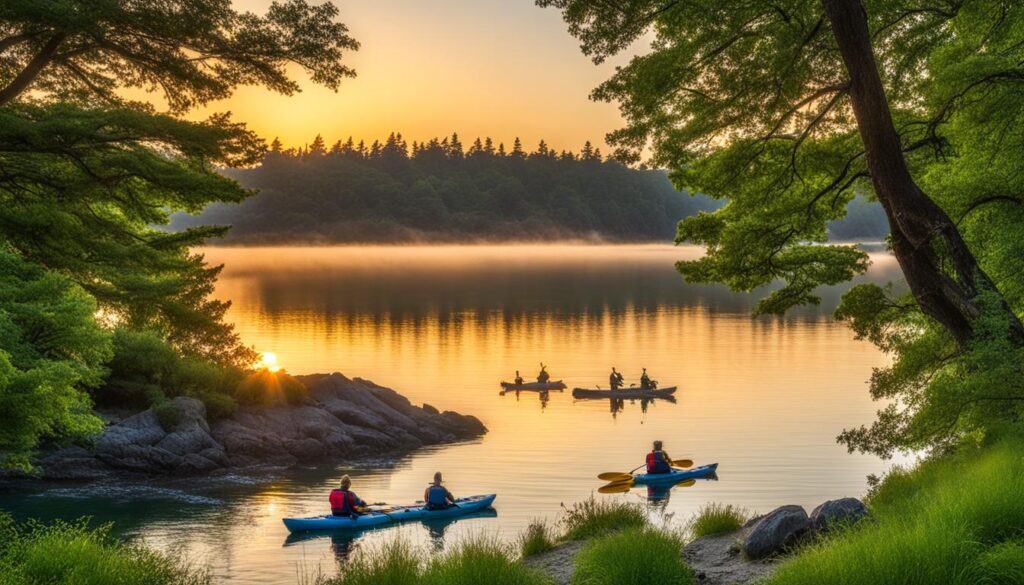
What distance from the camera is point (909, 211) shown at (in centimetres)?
1435

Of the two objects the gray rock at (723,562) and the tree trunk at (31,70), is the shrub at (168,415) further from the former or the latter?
the gray rock at (723,562)

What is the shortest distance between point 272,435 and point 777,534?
87.2 feet

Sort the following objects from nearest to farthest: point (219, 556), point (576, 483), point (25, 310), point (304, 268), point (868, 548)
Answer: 1. point (868, 548)
2. point (25, 310)
3. point (219, 556)
4. point (576, 483)
5. point (304, 268)

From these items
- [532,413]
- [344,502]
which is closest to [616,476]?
[344,502]

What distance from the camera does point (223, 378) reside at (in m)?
39.2

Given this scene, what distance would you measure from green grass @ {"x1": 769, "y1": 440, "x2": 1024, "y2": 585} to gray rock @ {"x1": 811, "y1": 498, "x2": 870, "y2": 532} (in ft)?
3.88

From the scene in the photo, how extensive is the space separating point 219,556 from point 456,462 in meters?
14.7

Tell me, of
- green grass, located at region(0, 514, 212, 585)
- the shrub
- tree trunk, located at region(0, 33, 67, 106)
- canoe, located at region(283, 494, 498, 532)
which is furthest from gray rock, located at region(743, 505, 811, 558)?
the shrub

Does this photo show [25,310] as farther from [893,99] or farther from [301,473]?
[301,473]

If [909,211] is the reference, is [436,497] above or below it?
below

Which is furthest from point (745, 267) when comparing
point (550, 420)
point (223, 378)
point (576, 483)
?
point (550, 420)

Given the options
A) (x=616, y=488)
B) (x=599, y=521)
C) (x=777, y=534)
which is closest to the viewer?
(x=777, y=534)

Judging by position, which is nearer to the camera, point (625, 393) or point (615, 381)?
point (625, 393)

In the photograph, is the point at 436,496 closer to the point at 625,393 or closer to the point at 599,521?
the point at 599,521
